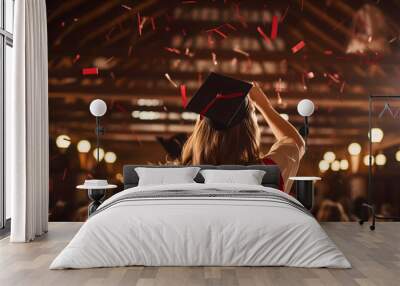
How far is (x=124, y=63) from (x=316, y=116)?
99.4 inches

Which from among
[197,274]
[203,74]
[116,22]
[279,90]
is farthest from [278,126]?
[197,274]

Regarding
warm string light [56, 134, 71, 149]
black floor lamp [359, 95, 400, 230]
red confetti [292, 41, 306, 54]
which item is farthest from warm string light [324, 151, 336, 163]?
warm string light [56, 134, 71, 149]

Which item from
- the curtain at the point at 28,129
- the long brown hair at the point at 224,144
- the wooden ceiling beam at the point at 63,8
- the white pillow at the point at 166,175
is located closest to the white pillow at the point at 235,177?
the white pillow at the point at 166,175

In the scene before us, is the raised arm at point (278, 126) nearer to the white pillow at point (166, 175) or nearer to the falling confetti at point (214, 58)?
the falling confetti at point (214, 58)

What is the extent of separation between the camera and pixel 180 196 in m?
4.97

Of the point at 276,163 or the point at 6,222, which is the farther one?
the point at 276,163

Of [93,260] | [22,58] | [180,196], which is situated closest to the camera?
[93,260]

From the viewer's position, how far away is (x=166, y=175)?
6.45m

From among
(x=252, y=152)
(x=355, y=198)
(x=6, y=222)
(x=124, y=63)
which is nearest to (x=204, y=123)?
(x=252, y=152)

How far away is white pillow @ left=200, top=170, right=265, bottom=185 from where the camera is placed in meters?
6.34

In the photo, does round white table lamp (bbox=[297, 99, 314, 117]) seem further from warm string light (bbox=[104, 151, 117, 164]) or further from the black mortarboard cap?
warm string light (bbox=[104, 151, 117, 164])

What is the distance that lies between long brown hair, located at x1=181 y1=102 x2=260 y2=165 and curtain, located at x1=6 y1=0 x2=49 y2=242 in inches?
72.8

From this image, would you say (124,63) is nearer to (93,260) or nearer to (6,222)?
(6,222)

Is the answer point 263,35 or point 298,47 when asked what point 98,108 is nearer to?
point 263,35
